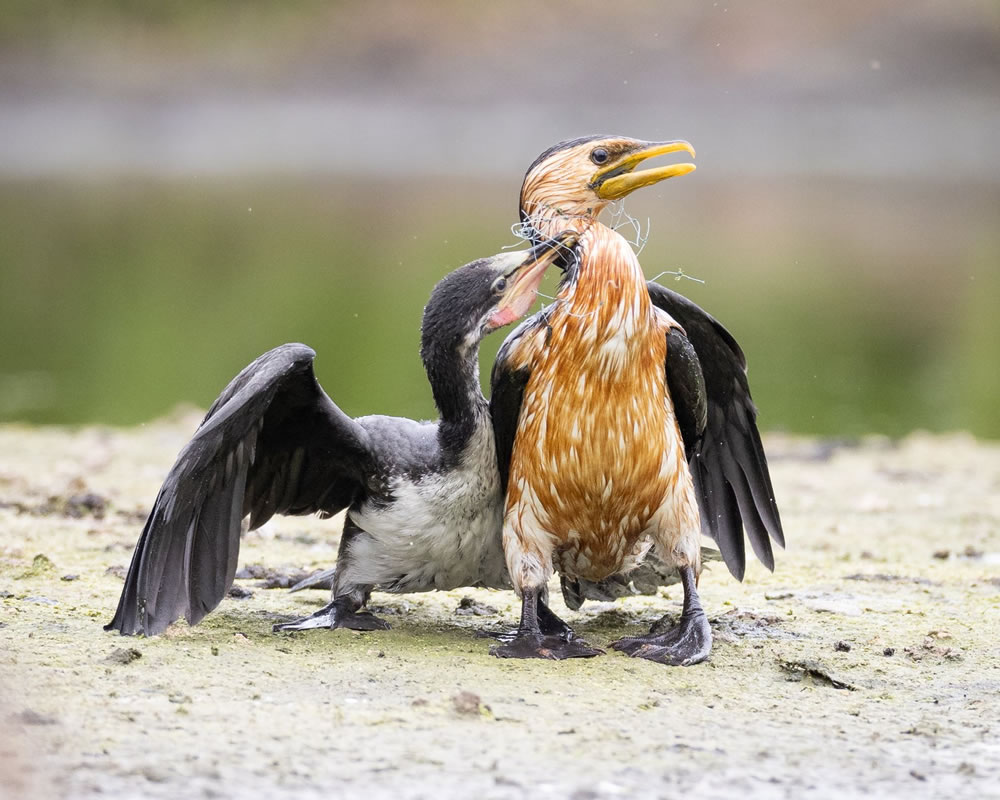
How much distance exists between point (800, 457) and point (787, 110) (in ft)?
117

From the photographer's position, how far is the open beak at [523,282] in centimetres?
569

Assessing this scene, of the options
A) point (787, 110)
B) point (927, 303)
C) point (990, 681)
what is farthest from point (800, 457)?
point (787, 110)

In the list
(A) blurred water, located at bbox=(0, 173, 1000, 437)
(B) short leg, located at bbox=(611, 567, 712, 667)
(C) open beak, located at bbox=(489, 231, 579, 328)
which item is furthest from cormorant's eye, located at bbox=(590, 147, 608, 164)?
(A) blurred water, located at bbox=(0, 173, 1000, 437)

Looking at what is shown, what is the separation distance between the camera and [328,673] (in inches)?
202

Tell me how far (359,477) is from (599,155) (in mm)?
1520

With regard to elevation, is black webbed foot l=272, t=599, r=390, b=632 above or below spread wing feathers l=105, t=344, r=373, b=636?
below

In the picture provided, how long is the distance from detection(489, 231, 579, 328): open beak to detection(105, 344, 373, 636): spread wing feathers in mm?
706

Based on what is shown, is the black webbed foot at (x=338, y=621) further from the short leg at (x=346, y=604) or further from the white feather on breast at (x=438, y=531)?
the white feather on breast at (x=438, y=531)

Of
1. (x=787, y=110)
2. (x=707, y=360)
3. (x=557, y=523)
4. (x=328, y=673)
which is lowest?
(x=328, y=673)

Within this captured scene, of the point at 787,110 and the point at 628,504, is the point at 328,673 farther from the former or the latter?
the point at 787,110

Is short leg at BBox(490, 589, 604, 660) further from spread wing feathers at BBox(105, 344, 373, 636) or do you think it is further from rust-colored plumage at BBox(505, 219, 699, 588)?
spread wing feathers at BBox(105, 344, 373, 636)

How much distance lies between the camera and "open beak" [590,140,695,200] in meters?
5.61

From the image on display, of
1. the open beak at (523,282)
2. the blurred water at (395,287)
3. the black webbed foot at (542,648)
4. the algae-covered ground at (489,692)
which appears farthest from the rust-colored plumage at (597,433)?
the blurred water at (395,287)

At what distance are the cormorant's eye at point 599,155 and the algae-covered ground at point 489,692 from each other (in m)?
1.83
